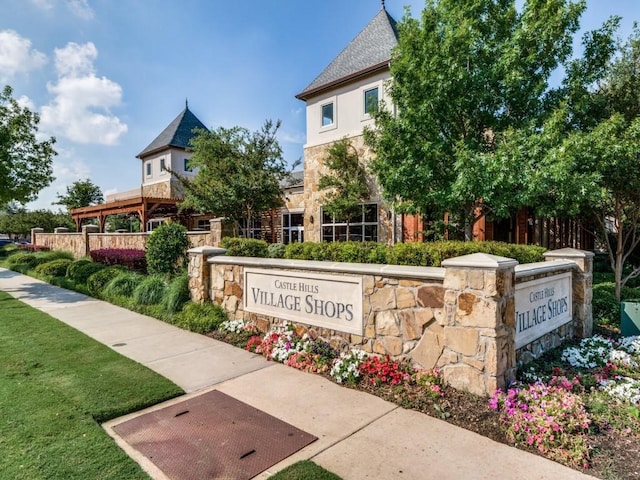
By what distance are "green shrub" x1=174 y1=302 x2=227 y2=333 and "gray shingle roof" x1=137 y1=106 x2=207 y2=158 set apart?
867 inches

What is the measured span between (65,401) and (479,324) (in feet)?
13.3

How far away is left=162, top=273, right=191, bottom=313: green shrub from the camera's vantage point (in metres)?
7.07

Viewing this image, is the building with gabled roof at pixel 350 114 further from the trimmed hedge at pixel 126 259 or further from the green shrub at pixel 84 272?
the green shrub at pixel 84 272

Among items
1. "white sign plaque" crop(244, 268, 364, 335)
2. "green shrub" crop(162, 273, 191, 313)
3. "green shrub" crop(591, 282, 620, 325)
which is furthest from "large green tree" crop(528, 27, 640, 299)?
"green shrub" crop(162, 273, 191, 313)

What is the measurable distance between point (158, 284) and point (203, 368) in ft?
13.9

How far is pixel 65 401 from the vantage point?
3.49 m

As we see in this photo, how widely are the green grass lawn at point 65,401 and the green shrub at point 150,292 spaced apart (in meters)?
1.93

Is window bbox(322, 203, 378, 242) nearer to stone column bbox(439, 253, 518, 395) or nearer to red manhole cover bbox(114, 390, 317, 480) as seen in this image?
stone column bbox(439, 253, 518, 395)

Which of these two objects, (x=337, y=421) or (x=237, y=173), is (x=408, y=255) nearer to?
(x=337, y=421)

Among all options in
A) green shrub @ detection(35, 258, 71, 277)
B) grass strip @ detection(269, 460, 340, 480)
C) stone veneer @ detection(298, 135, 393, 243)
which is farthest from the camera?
stone veneer @ detection(298, 135, 393, 243)

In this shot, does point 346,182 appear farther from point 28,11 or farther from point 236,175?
point 28,11

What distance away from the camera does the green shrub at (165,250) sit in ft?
31.2

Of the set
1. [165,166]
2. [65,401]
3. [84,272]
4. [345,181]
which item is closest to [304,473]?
[65,401]

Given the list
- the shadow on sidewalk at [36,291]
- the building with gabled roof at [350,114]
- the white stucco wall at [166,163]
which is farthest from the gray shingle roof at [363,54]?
the white stucco wall at [166,163]
